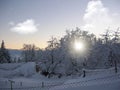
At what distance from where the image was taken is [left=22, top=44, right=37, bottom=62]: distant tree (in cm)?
9349

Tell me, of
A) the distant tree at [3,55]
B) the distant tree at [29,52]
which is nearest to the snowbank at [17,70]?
the distant tree at [3,55]

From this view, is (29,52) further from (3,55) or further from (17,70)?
(17,70)

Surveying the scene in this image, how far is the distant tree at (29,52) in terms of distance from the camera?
9349 cm

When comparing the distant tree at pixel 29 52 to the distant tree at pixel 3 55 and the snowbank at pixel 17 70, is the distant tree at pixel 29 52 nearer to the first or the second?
the distant tree at pixel 3 55

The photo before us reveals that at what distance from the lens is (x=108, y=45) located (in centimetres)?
5328

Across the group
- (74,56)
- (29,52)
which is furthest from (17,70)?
(29,52)

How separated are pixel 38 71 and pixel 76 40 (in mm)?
14031

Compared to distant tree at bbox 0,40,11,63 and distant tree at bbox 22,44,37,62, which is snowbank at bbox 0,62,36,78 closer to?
distant tree at bbox 0,40,11,63

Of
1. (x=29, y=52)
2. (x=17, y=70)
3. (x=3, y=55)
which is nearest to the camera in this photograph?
(x=17, y=70)

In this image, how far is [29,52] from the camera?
97000 mm

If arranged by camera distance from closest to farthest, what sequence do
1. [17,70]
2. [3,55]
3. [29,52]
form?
[17,70], [3,55], [29,52]

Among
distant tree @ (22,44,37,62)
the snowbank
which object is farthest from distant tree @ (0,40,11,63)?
distant tree @ (22,44,37,62)

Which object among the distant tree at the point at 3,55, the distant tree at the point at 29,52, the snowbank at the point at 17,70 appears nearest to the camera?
→ the snowbank at the point at 17,70

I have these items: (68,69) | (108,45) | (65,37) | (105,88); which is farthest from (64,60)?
(105,88)
